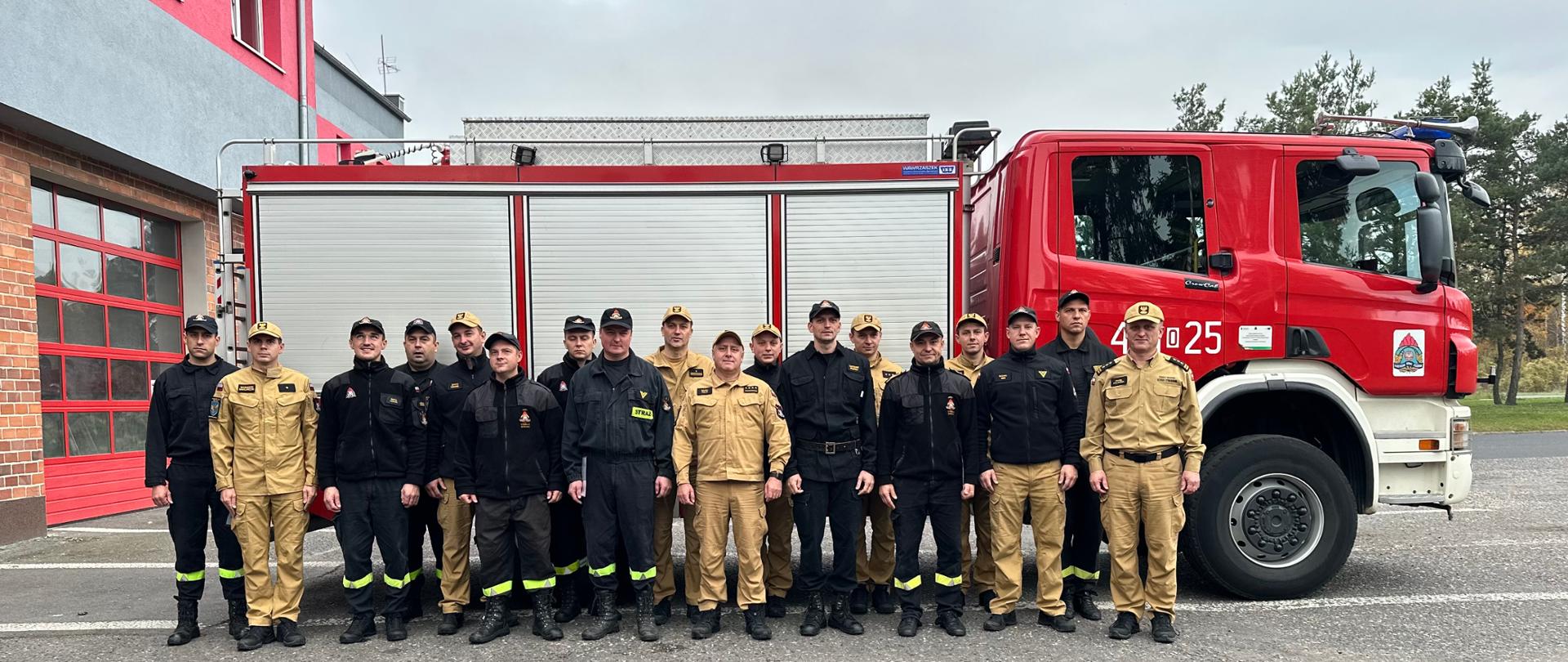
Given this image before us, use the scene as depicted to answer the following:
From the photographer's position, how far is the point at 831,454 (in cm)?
439

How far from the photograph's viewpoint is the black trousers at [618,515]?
14.3 ft

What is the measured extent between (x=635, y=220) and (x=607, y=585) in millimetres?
1984

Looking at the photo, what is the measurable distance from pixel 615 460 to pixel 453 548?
104cm

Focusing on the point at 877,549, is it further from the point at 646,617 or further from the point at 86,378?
the point at 86,378

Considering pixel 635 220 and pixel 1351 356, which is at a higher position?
pixel 635 220

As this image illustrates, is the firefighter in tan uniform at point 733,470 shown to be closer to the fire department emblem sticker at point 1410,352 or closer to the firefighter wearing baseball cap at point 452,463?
the firefighter wearing baseball cap at point 452,463

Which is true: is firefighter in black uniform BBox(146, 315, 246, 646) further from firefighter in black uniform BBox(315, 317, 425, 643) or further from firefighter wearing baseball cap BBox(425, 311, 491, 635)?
firefighter wearing baseball cap BBox(425, 311, 491, 635)

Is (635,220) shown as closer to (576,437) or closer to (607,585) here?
(576,437)

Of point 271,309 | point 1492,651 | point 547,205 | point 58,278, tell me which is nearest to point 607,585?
point 547,205

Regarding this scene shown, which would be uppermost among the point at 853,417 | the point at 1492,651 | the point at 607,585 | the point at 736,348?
the point at 736,348

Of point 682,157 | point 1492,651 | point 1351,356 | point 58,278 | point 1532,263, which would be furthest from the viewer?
point 1532,263

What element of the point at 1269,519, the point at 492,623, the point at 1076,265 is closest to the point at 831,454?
the point at 1076,265

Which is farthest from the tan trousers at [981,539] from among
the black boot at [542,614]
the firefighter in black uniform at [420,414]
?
the firefighter in black uniform at [420,414]

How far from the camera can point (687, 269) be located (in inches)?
192
